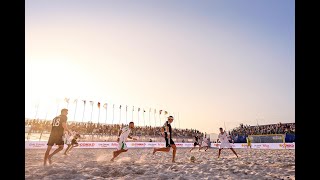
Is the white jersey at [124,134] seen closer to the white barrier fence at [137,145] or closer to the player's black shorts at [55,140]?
the player's black shorts at [55,140]

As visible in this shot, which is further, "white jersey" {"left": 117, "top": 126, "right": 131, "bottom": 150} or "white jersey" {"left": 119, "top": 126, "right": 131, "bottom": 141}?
"white jersey" {"left": 119, "top": 126, "right": 131, "bottom": 141}

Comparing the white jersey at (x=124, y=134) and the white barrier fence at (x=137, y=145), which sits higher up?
the white jersey at (x=124, y=134)

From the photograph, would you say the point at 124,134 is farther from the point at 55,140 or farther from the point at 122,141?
the point at 55,140

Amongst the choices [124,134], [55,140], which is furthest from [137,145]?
[55,140]

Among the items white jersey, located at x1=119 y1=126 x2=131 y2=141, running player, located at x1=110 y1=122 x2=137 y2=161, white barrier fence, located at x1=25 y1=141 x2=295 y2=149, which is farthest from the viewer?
white barrier fence, located at x1=25 y1=141 x2=295 y2=149

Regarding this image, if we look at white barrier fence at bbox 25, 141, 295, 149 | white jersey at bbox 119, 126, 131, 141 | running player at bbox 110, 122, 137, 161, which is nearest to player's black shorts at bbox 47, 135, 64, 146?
running player at bbox 110, 122, 137, 161

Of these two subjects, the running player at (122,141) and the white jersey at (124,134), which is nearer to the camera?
the running player at (122,141)

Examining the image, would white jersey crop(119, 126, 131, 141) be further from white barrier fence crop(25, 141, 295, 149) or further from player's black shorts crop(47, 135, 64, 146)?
white barrier fence crop(25, 141, 295, 149)

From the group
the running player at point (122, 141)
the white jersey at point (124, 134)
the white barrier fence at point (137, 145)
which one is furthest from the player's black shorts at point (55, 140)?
the white barrier fence at point (137, 145)

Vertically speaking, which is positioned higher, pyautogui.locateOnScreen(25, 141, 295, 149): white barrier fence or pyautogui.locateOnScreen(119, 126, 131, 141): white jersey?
pyautogui.locateOnScreen(119, 126, 131, 141): white jersey

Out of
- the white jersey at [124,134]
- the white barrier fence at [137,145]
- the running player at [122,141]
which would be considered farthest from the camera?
the white barrier fence at [137,145]
